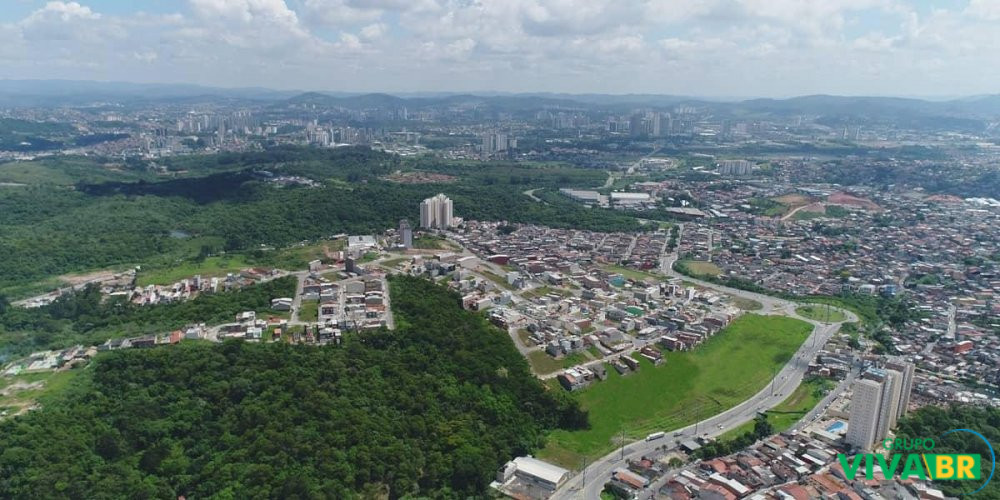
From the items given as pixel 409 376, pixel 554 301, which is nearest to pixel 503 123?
pixel 554 301

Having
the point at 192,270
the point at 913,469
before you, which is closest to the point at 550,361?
the point at 913,469

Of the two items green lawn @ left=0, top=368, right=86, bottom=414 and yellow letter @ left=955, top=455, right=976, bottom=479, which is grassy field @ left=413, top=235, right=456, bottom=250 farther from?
yellow letter @ left=955, top=455, right=976, bottom=479

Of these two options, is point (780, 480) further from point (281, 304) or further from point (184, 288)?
point (184, 288)

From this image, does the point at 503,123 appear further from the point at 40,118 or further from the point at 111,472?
the point at 111,472

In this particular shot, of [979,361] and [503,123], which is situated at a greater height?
[503,123]

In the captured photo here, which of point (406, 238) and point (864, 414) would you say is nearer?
point (864, 414)
